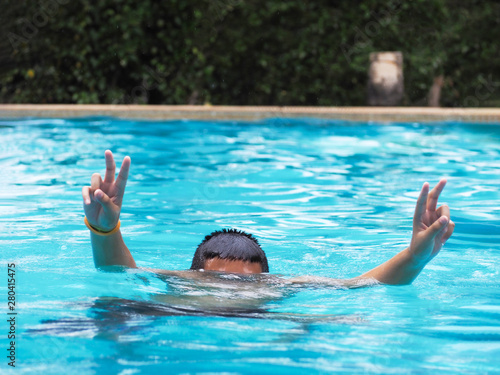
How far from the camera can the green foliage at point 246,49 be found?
13.0 m

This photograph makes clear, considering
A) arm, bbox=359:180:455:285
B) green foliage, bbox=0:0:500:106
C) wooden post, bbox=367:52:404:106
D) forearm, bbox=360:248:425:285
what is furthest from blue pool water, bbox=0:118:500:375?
green foliage, bbox=0:0:500:106

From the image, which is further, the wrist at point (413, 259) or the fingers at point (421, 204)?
the wrist at point (413, 259)

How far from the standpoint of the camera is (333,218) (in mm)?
5523

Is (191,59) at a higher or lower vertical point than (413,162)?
higher

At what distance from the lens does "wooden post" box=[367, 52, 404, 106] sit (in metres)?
12.2

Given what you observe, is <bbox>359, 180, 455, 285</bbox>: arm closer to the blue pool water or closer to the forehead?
the blue pool water

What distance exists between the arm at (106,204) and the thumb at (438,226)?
1165 millimetres

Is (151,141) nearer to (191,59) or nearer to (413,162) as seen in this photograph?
(413,162)

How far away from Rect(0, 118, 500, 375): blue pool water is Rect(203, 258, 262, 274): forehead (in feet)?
0.22

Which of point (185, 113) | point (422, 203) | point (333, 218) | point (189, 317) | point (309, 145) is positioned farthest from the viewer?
point (185, 113)

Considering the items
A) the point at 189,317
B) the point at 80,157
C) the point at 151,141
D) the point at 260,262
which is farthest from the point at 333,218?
the point at 151,141

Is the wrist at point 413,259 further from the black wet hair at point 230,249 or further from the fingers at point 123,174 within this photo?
the fingers at point 123,174

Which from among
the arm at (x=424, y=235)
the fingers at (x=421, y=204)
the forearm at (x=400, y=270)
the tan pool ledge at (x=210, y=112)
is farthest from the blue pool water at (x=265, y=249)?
the tan pool ledge at (x=210, y=112)

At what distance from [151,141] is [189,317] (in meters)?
6.55
